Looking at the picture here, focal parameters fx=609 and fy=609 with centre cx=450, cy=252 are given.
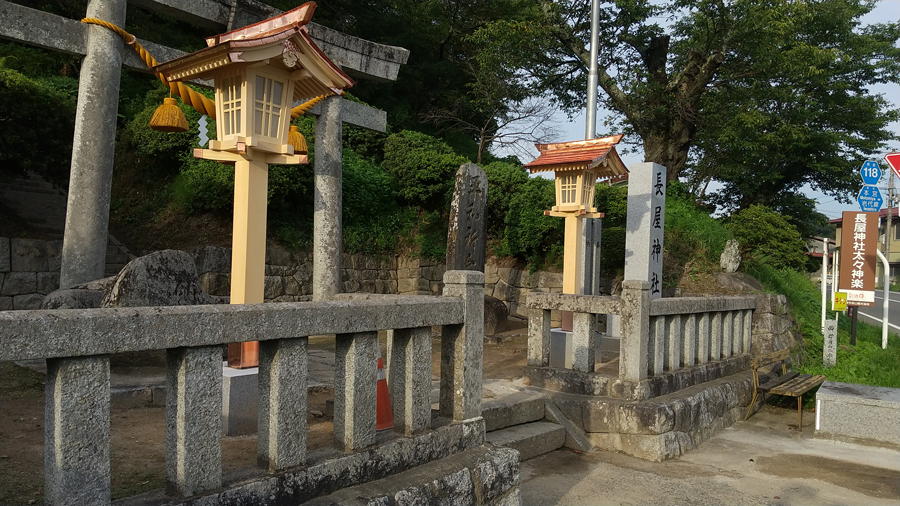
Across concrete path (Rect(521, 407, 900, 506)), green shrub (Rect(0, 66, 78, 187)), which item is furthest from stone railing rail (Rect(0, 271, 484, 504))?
green shrub (Rect(0, 66, 78, 187))

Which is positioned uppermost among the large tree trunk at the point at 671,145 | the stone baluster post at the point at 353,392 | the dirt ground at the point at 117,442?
the large tree trunk at the point at 671,145

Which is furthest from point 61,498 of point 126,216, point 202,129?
point 126,216

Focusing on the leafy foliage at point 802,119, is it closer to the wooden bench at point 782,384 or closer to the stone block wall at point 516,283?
the stone block wall at point 516,283

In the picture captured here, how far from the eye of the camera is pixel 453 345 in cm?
409

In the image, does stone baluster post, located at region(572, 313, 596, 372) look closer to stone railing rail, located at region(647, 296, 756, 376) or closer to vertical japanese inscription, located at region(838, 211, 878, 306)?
stone railing rail, located at region(647, 296, 756, 376)

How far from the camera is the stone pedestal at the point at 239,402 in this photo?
4230mm

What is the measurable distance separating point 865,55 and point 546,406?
19.9m

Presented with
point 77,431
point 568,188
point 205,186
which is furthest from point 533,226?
point 77,431

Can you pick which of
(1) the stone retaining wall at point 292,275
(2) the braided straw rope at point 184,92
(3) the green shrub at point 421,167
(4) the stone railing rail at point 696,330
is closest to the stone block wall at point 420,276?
(1) the stone retaining wall at point 292,275

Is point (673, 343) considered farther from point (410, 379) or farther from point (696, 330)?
point (410, 379)

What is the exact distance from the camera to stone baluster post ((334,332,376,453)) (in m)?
3.21

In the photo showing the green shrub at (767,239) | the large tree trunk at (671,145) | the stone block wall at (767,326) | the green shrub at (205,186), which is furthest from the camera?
the large tree trunk at (671,145)

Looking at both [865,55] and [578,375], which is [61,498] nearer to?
[578,375]

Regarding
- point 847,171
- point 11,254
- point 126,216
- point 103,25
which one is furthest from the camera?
point 847,171
